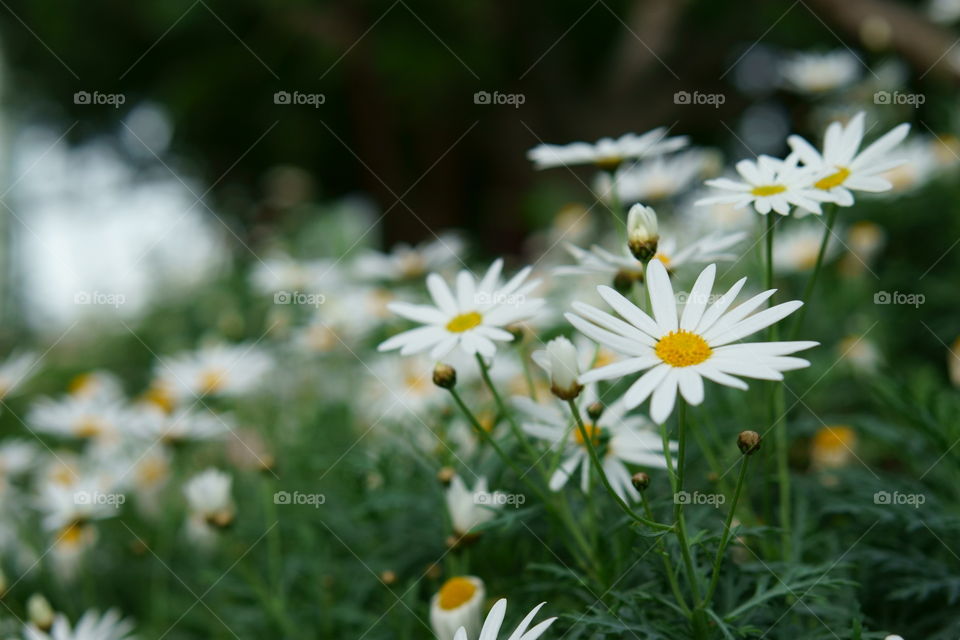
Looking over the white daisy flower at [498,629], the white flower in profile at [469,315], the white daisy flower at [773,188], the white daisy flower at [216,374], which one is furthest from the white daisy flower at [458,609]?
the white daisy flower at [216,374]

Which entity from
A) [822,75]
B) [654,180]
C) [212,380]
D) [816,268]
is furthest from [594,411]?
[822,75]

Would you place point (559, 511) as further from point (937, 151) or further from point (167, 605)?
point (937, 151)

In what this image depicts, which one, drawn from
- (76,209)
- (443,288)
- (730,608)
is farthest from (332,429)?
(76,209)

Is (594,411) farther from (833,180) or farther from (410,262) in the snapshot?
(410,262)

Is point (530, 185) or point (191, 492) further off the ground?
point (530, 185)

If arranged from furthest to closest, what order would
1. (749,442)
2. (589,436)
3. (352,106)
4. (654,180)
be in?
1. (352,106)
2. (654,180)
3. (589,436)
4. (749,442)

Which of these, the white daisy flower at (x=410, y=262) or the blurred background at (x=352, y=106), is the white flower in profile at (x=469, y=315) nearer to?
the white daisy flower at (x=410, y=262)
